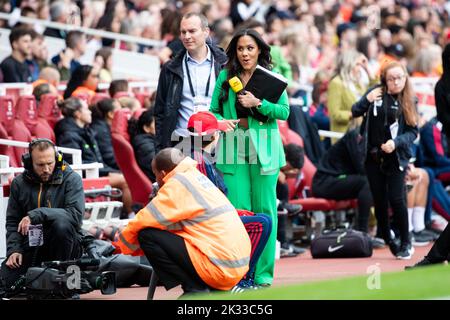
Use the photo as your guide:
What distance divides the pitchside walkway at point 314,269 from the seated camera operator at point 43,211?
0.51 metres

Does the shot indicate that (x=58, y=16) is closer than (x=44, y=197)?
No

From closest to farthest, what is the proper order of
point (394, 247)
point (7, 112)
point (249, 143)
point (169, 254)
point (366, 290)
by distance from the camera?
point (366, 290) < point (169, 254) < point (249, 143) < point (394, 247) < point (7, 112)

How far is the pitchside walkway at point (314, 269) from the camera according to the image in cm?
1230

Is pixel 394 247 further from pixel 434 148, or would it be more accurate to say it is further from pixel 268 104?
pixel 268 104

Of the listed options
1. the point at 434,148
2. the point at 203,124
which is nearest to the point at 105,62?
the point at 434,148

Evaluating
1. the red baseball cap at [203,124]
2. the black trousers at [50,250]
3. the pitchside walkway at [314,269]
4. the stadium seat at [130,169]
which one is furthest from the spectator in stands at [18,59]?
the red baseball cap at [203,124]

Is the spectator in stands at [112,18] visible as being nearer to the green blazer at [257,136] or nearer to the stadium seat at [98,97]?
the stadium seat at [98,97]

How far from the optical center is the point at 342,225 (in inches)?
660

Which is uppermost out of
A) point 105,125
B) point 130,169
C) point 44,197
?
point 105,125

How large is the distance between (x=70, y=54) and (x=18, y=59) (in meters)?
1.24

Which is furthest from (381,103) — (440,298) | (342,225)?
(440,298)

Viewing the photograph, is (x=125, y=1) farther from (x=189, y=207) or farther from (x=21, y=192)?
(x=189, y=207)

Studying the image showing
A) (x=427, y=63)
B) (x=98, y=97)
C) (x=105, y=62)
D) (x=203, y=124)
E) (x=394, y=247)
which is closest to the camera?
(x=203, y=124)

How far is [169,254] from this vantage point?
10703 millimetres
